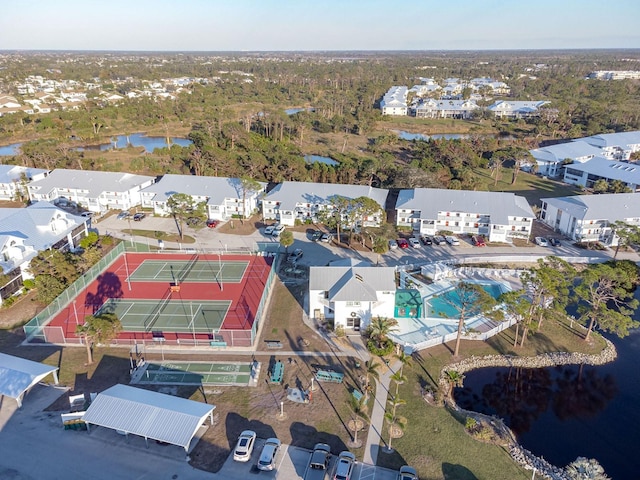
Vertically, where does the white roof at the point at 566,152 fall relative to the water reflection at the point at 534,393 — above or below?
above

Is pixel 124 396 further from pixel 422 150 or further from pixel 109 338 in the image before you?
pixel 422 150

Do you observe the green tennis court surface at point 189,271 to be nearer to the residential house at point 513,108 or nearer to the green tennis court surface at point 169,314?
the green tennis court surface at point 169,314

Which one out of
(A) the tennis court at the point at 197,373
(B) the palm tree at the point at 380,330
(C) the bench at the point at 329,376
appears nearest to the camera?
(C) the bench at the point at 329,376

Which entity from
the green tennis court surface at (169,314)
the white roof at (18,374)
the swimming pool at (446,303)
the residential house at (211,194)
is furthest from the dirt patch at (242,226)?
the white roof at (18,374)

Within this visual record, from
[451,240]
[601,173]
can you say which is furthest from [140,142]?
[601,173]

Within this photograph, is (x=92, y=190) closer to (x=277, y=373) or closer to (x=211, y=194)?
(x=211, y=194)

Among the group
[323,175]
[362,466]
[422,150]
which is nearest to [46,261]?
[362,466]
